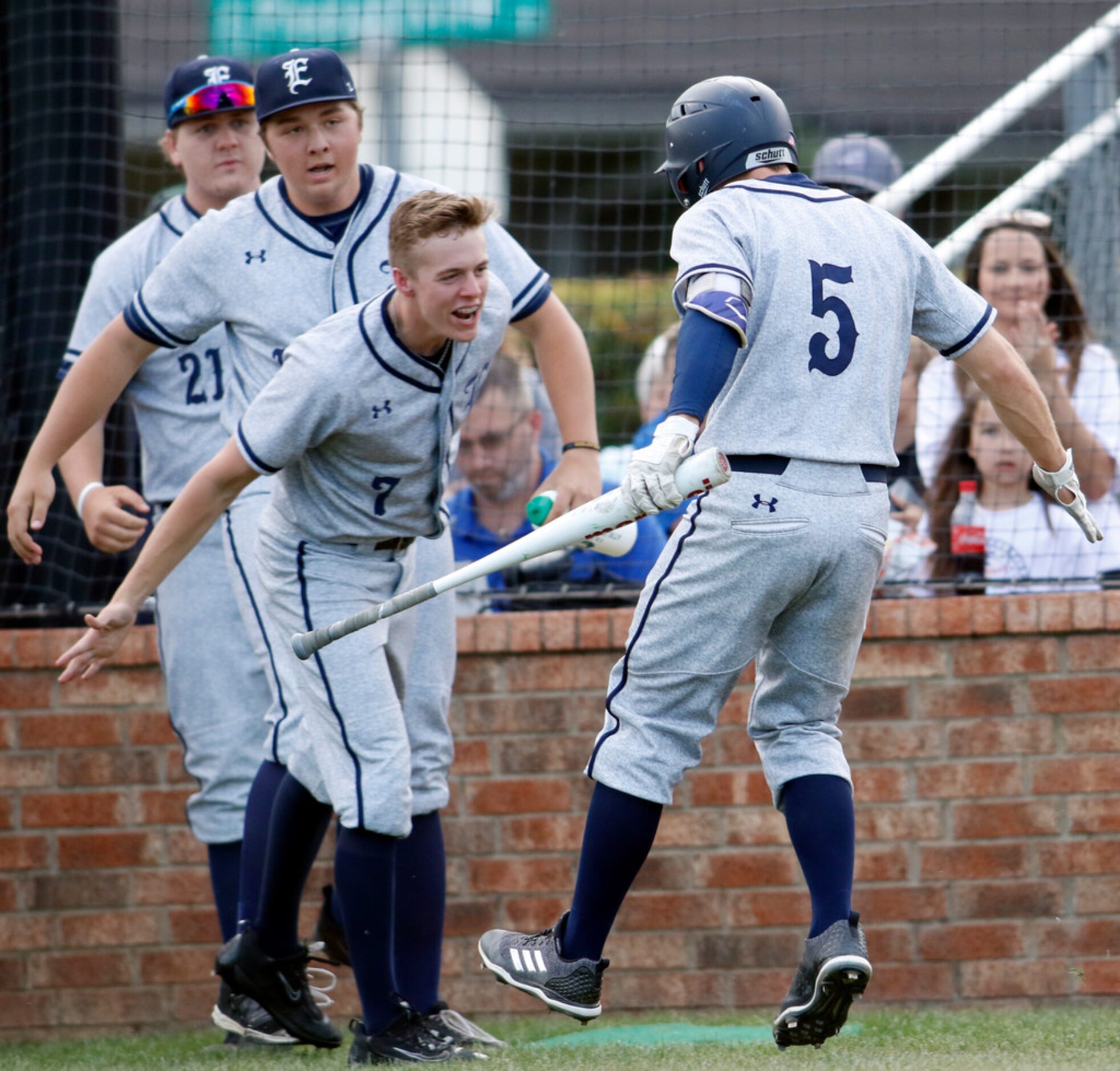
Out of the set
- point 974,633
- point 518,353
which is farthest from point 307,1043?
point 518,353

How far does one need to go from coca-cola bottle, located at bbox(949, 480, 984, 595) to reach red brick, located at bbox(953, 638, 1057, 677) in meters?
0.24

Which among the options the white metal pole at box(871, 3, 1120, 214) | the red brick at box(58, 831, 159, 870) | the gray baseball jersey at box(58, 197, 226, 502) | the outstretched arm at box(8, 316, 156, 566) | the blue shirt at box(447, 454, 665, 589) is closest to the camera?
the outstretched arm at box(8, 316, 156, 566)

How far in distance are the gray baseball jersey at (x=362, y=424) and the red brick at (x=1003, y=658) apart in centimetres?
188

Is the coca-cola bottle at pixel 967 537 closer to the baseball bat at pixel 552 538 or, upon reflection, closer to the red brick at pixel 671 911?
the red brick at pixel 671 911

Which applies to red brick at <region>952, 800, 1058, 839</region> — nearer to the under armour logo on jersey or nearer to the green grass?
the green grass

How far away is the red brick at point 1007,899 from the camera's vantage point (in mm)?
5039

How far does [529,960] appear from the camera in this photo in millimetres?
3461

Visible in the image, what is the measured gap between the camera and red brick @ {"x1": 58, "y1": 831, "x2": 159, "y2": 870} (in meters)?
5.25

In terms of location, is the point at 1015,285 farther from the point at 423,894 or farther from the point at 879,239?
the point at 423,894

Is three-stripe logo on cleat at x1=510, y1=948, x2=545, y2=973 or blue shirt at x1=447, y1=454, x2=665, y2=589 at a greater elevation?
blue shirt at x1=447, y1=454, x2=665, y2=589

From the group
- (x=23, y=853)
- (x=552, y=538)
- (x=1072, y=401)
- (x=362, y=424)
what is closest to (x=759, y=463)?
(x=552, y=538)

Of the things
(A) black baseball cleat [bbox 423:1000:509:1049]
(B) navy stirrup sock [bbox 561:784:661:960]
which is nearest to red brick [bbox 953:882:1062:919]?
(A) black baseball cleat [bbox 423:1000:509:1049]

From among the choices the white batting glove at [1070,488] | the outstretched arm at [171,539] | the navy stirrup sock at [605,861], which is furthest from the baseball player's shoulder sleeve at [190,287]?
the white batting glove at [1070,488]

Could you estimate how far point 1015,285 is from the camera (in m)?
5.27
